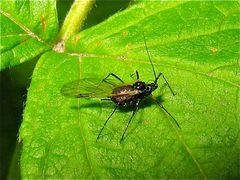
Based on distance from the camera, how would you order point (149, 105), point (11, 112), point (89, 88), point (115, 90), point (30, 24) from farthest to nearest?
point (11, 112)
point (115, 90)
point (30, 24)
point (89, 88)
point (149, 105)

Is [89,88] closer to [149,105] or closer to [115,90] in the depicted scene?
[115,90]

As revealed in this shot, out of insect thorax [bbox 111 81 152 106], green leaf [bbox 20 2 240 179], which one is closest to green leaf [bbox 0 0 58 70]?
green leaf [bbox 20 2 240 179]

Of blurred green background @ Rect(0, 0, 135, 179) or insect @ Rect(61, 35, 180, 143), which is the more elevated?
insect @ Rect(61, 35, 180, 143)

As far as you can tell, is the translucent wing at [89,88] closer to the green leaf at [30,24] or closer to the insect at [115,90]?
the insect at [115,90]

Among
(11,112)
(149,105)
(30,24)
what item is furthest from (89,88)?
(11,112)

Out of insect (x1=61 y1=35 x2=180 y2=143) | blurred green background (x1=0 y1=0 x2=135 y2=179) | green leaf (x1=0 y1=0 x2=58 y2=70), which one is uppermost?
green leaf (x1=0 y1=0 x2=58 y2=70)

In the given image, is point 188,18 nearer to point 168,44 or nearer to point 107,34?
point 168,44

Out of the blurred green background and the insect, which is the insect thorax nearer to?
the insect
